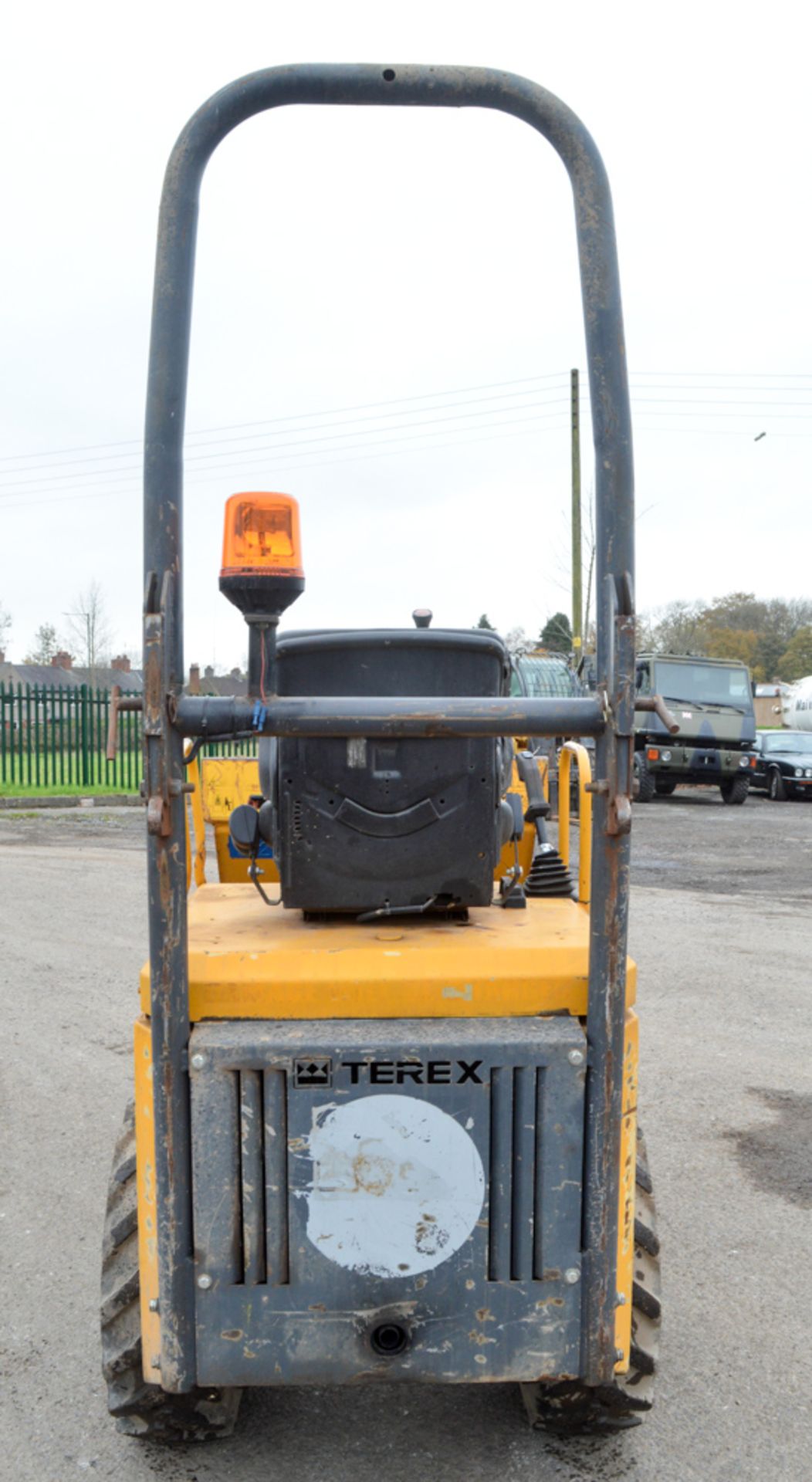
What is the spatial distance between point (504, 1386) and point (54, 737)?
1958 centimetres

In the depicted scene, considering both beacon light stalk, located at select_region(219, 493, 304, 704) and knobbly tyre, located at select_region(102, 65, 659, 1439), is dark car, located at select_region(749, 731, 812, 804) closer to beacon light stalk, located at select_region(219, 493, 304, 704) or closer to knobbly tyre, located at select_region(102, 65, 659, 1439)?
knobbly tyre, located at select_region(102, 65, 659, 1439)

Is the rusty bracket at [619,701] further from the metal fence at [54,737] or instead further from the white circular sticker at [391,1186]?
the metal fence at [54,737]

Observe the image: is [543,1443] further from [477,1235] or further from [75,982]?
[75,982]

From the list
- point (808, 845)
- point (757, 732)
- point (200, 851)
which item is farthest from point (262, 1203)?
point (757, 732)

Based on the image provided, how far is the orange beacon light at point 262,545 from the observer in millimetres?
2135

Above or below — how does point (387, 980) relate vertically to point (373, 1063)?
above

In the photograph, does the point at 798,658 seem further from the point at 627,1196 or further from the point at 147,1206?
the point at 147,1206

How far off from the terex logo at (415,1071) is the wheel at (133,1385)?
0.82 meters

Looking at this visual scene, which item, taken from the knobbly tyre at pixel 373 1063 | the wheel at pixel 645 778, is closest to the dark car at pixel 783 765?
the wheel at pixel 645 778

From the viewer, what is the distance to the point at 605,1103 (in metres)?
2.37

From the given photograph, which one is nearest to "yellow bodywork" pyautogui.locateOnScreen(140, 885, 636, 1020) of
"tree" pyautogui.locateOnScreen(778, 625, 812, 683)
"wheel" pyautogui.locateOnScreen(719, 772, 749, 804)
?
"wheel" pyautogui.locateOnScreen(719, 772, 749, 804)

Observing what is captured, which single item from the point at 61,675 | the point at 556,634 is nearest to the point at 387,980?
the point at 556,634

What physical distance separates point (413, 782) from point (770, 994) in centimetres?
529

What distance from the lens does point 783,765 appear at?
76.6 feet
